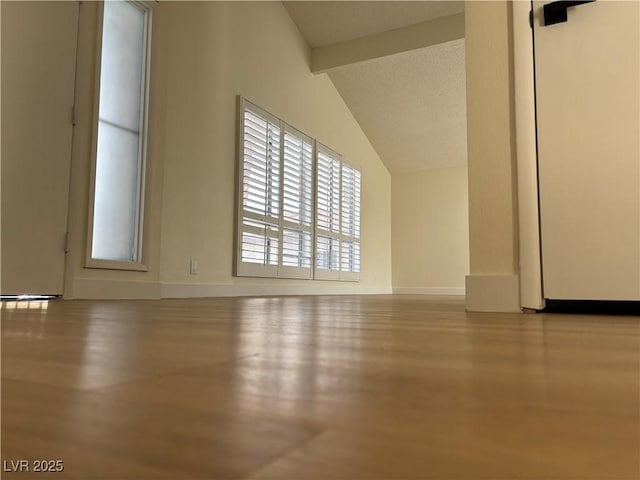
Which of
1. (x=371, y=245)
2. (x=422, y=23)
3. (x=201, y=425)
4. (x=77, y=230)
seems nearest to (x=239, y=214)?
(x=77, y=230)

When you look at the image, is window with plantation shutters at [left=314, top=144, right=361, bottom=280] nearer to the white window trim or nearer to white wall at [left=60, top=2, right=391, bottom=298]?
white wall at [left=60, top=2, right=391, bottom=298]

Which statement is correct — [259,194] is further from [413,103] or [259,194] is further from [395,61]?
[413,103]

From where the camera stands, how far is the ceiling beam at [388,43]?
18.6 ft

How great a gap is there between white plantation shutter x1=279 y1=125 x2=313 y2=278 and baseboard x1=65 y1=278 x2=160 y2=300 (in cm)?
191

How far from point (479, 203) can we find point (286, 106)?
13.5ft

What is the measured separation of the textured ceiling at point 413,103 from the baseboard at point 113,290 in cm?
392

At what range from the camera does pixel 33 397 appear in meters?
0.38

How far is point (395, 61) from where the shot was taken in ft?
20.1

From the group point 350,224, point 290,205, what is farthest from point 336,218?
point 290,205

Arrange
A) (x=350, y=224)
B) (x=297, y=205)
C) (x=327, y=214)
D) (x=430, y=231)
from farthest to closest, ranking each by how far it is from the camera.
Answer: (x=430, y=231) → (x=350, y=224) → (x=327, y=214) → (x=297, y=205)

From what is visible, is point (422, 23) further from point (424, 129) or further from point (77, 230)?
point (77, 230)

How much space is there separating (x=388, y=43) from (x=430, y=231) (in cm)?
338

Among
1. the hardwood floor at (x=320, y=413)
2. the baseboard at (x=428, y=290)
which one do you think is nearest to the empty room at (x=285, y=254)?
the hardwood floor at (x=320, y=413)

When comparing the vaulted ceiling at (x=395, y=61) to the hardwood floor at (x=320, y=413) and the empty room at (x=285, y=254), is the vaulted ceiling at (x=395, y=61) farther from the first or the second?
the hardwood floor at (x=320, y=413)
